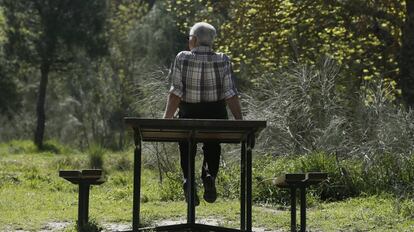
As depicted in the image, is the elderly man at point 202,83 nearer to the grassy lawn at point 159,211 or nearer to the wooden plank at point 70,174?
the wooden plank at point 70,174

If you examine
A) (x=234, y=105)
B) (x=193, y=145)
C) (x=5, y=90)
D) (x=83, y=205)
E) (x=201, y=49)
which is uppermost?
(x=5, y=90)

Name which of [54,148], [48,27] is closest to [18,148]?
[54,148]

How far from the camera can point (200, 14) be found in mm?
19859

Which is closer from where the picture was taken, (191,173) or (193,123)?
(193,123)

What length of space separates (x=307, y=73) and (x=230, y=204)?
3.77 meters

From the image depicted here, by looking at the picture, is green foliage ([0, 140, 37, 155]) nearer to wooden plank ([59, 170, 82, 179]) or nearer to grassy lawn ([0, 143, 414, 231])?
grassy lawn ([0, 143, 414, 231])

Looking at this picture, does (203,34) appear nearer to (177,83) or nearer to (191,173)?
(177,83)

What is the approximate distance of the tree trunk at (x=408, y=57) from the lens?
14.8 metres

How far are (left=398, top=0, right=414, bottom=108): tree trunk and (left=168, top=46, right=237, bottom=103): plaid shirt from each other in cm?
840

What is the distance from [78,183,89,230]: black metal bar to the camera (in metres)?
7.06

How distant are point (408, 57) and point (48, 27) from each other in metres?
20.2

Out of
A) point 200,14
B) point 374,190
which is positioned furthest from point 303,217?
point 200,14

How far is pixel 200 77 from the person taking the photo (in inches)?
273

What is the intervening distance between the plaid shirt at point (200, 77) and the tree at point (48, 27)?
85.4 feet
